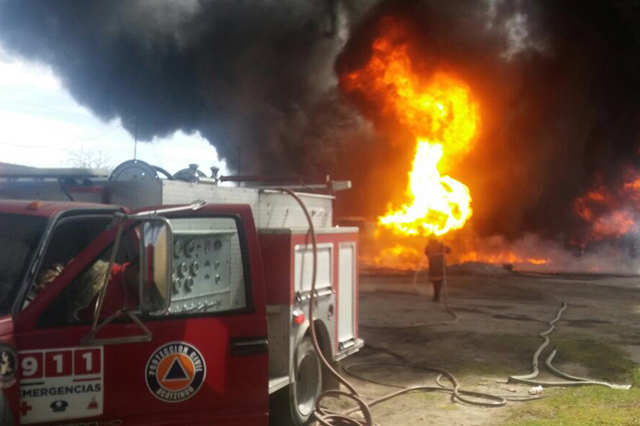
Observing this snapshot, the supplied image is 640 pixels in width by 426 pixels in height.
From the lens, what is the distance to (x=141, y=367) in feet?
12.7

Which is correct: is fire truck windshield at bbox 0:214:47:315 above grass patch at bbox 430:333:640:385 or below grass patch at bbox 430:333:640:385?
above

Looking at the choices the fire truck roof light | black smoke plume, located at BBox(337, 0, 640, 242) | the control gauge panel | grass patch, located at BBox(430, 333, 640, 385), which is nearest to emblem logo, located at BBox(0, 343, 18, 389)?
the control gauge panel

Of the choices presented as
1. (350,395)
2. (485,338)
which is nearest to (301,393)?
(350,395)

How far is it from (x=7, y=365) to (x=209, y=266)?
1327mm

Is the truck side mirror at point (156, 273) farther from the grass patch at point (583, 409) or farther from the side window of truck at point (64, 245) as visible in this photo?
the grass patch at point (583, 409)

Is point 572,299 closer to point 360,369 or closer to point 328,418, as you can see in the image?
point 360,369

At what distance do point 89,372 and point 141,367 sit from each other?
26 cm

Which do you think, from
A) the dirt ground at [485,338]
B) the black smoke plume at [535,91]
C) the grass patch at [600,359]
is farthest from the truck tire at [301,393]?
the black smoke plume at [535,91]

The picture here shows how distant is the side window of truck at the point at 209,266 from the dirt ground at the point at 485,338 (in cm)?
303

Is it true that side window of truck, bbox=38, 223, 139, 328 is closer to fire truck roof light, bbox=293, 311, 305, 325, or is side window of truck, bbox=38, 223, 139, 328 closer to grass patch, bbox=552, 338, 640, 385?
fire truck roof light, bbox=293, 311, 305, 325

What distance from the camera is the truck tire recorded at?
566 cm

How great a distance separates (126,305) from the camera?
12.4 ft

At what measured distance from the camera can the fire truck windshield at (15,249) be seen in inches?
145

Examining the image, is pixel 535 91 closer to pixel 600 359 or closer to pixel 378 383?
pixel 600 359
